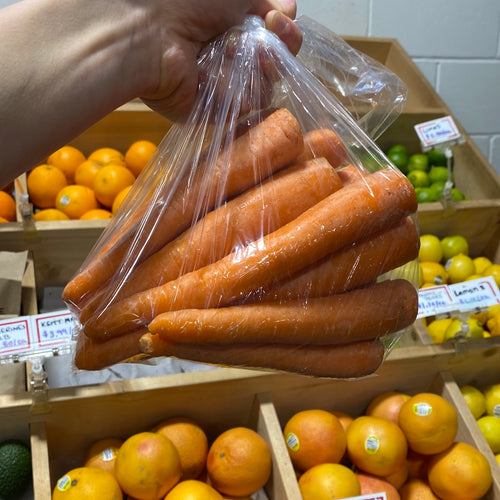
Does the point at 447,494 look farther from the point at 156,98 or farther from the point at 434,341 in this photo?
the point at 156,98

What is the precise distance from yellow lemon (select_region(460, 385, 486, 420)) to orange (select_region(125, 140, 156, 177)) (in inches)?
38.4

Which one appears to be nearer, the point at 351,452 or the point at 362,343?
the point at 362,343

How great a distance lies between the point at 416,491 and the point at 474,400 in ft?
0.92

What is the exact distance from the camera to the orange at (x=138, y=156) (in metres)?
1.58

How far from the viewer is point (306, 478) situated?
3.55 ft

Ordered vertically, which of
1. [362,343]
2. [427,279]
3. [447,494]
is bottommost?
[447,494]

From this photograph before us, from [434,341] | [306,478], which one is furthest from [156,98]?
[434,341]

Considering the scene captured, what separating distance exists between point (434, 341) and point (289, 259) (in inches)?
40.0

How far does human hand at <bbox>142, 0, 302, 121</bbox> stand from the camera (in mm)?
609

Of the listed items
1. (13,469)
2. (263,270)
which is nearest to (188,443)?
(13,469)

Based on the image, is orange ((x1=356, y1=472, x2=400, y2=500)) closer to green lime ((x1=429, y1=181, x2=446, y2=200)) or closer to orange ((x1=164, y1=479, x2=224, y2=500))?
orange ((x1=164, y1=479, x2=224, y2=500))

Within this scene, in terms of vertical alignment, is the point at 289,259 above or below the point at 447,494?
above

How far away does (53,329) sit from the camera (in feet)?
3.31

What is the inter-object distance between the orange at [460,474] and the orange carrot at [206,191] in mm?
814
